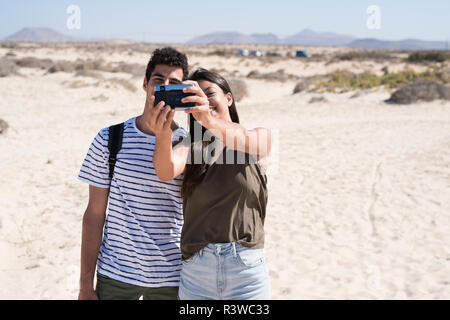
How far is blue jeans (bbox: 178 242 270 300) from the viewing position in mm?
1690

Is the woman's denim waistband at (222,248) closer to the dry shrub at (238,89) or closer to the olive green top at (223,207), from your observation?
the olive green top at (223,207)

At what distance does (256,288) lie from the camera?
173 cm

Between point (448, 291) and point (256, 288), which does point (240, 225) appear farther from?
point (448, 291)

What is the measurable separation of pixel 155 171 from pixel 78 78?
20.7 metres

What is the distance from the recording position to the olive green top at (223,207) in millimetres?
1707

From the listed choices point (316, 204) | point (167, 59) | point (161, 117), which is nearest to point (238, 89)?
point (316, 204)

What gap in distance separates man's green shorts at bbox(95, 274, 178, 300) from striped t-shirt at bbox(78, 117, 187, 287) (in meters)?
0.02

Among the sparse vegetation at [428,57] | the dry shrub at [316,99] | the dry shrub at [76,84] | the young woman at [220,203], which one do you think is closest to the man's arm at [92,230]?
the young woman at [220,203]

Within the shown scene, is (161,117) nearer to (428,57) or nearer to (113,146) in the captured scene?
(113,146)

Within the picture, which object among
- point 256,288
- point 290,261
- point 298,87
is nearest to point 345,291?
point 290,261

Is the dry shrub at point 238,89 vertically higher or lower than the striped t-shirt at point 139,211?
higher

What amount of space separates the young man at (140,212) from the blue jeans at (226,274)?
23cm

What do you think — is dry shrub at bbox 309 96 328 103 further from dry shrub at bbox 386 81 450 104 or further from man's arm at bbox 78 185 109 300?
man's arm at bbox 78 185 109 300

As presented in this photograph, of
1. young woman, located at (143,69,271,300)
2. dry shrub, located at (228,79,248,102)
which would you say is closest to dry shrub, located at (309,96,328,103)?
dry shrub, located at (228,79,248,102)
